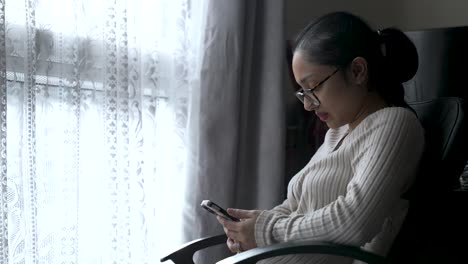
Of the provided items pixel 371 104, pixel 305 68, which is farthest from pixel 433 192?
pixel 305 68

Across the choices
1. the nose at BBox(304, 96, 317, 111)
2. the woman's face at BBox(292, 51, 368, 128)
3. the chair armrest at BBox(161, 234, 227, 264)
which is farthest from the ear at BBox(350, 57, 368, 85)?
the chair armrest at BBox(161, 234, 227, 264)

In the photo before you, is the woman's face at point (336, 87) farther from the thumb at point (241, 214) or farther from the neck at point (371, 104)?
the thumb at point (241, 214)

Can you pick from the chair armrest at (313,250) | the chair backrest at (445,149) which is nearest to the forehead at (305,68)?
the chair backrest at (445,149)

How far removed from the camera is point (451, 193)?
121 cm

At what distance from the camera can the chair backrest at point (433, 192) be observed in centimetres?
119

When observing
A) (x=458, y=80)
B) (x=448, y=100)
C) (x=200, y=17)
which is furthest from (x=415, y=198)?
(x=200, y=17)

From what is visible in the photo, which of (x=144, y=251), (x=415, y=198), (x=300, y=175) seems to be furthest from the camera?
(x=144, y=251)

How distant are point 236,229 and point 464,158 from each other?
0.53m

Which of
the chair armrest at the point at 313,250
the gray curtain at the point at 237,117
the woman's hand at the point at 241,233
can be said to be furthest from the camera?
the gray curtain at the point at 237,117

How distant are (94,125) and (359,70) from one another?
2.54ft

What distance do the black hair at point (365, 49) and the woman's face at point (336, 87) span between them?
2cm

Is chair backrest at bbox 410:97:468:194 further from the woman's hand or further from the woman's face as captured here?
the woman's hand

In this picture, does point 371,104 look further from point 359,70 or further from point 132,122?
point 132,122

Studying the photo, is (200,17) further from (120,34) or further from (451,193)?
(451,193)
